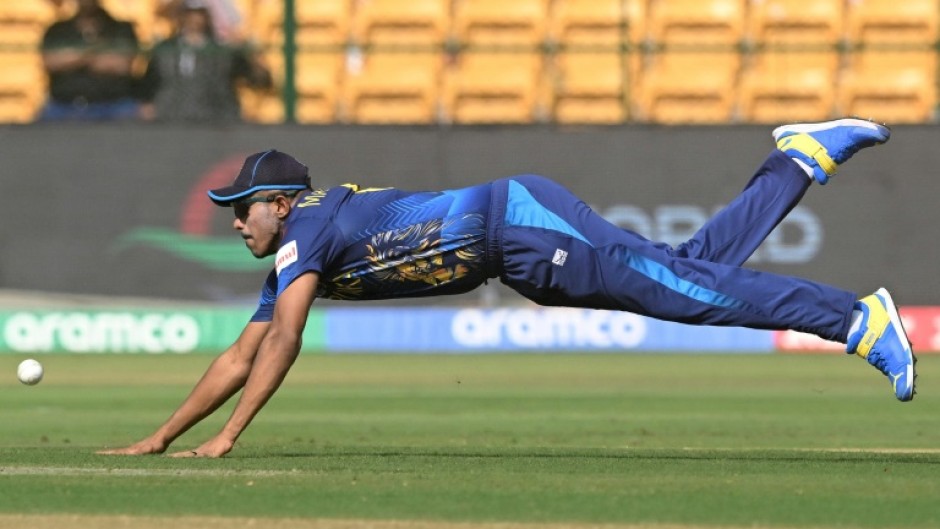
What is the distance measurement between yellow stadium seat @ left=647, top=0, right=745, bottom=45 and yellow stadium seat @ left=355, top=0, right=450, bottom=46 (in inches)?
76.6

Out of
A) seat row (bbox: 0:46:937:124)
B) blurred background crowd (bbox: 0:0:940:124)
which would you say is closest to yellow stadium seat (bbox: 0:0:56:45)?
blurred background crowd (bbox: 0:0:940:124)

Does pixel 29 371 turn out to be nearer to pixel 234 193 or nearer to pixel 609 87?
pixel 234 193

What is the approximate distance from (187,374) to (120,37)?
3832 millimetres

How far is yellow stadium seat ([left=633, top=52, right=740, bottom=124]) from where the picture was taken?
15.4 metres

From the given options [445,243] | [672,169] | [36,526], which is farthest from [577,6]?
[36,526]

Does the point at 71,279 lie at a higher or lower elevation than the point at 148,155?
lower

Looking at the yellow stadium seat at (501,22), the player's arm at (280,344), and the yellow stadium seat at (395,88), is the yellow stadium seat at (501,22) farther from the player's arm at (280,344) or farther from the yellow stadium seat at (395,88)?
the player's arm at (280,344)

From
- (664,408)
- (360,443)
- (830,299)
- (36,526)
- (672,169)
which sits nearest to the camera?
(36,526)

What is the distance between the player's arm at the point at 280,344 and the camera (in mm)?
6207

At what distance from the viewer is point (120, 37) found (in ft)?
50.1

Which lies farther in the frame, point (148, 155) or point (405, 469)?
point (148, 155)

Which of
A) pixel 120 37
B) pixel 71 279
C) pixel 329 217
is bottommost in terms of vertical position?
pixel 71 279

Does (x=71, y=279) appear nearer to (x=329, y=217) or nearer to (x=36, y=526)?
(x=329, y=217)

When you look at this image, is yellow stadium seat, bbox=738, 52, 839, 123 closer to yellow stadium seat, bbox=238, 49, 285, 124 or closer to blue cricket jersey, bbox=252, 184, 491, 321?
yellow stadium seat, bbox=238, 49, 285, 124
